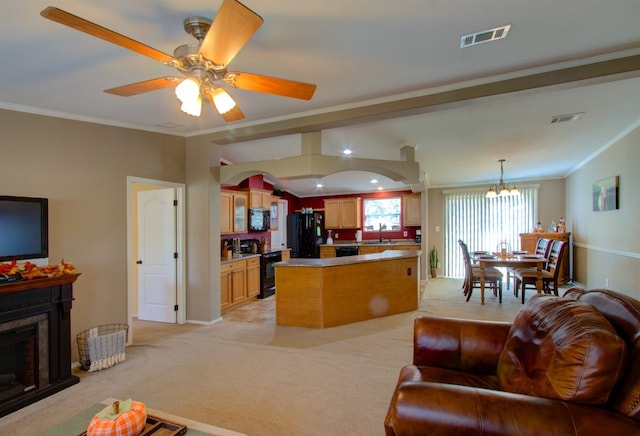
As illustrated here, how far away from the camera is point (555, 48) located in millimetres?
2391

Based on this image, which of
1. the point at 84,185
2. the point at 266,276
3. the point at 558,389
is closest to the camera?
the point at 558,389

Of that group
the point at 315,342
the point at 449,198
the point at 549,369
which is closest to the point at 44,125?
the point at 315,342

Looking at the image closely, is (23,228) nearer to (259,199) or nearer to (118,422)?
(118,422)

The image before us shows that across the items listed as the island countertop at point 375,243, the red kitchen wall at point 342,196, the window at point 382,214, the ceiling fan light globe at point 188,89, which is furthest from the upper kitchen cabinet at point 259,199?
the ceiling fan light globe at point 188,89

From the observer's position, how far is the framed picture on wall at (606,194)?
485cm

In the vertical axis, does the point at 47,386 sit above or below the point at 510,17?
below

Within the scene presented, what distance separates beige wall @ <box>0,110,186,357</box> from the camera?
3012 millimetres

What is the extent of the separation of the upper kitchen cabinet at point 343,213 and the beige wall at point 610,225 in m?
4.83

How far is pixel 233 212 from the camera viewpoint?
5910mm

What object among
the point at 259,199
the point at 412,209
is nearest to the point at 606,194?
the point at 412,209

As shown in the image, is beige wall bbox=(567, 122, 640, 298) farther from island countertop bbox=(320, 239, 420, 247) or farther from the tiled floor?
the tiled floor

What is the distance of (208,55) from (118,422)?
5.90 feet

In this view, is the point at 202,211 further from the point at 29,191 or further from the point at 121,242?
the point at 29,191

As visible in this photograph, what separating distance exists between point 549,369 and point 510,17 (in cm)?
200
